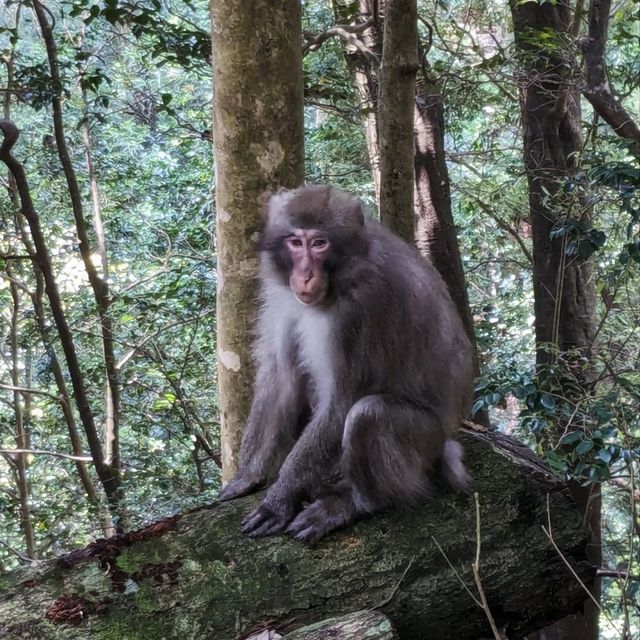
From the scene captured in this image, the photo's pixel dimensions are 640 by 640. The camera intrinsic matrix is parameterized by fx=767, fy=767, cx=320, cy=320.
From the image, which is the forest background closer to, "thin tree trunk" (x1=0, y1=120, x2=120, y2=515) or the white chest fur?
"thin tree trunk" (x1=0, y1=120, x2=120, y2=515)

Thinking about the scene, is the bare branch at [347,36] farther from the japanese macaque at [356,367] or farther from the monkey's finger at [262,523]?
the monkey's finger at [262,523]

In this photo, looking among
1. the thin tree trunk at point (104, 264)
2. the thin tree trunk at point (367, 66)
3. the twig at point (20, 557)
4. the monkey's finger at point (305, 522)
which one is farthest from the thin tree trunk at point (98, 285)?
the monkey's finger at point (305, 522)

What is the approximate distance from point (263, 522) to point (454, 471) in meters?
0.94

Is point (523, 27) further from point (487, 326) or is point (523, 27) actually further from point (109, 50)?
point (109, 50)

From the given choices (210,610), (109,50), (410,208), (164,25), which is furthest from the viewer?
(109,50)

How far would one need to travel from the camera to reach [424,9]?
26.3 ft

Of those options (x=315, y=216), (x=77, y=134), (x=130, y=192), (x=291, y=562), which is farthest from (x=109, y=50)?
(x=291, y=562)

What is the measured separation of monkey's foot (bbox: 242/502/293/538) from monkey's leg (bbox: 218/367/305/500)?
1.41 ft

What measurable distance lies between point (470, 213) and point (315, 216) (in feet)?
19.8

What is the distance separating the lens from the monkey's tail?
3.62m

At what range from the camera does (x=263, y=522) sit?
11.1 feet

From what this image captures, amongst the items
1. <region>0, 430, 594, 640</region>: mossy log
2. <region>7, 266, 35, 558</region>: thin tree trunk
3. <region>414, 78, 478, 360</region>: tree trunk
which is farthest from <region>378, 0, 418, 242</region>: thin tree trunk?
<region>7, 266, 35, 558</region>: thin tree trunk

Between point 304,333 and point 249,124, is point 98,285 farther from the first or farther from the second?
point 304,333

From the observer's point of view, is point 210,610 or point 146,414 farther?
point 146,414
